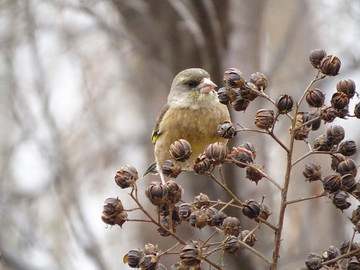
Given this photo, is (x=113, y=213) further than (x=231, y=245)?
Yes

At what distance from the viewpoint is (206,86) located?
5016mm

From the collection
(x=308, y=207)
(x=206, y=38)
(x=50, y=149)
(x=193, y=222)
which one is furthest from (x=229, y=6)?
(x=193, y=222)

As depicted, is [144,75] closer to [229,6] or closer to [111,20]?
[111,20]

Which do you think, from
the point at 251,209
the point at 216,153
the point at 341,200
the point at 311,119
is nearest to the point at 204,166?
the point at 216,153

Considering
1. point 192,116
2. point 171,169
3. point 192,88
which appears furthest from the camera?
point 192,88

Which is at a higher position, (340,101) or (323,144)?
(340,101)

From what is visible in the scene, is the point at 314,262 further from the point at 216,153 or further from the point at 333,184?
the point at 216,153

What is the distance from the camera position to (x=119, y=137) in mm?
9852

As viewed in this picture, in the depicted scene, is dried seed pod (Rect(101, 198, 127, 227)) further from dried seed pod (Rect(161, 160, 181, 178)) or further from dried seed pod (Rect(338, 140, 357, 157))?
dried seed pod (Rect(338, 140, 357, 157))

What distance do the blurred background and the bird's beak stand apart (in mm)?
341

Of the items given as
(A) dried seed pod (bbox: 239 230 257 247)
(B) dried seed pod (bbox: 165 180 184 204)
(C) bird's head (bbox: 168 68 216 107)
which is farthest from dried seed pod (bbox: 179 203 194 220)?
(C) bird's head (bbox: 168 68 216 107)

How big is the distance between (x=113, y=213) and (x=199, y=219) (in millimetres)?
397

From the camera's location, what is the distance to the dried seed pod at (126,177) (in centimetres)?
286

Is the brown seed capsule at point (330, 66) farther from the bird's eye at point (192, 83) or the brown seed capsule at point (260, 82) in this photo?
the bird's eye at point (192, 83)
